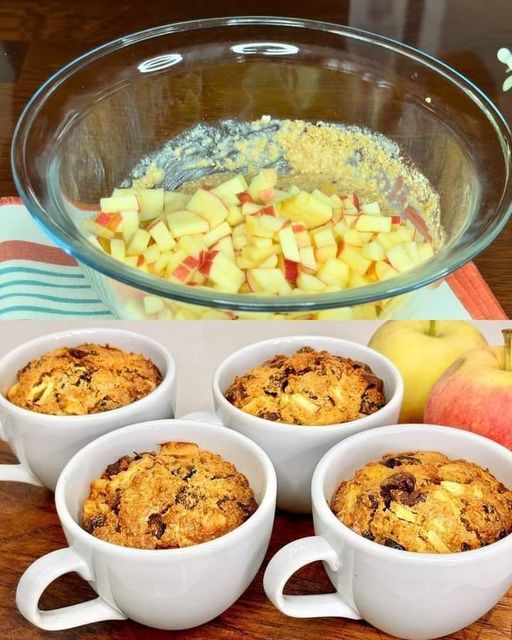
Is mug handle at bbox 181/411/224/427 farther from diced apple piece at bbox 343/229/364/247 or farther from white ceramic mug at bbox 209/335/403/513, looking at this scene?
diced apple piece at bbox 343/229/364/247

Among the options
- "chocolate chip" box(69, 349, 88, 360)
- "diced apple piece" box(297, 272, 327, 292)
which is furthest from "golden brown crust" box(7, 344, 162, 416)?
"diced apple piece" box(297, 272, 327, 292)

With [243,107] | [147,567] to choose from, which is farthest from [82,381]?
[243,107]

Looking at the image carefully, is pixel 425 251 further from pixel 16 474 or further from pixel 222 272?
pixel 16 474

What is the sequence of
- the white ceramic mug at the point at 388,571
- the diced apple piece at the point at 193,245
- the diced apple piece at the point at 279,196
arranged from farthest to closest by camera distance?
the diced apple piece at the point at 279,196 < the diced apple piece at the point at 193,245 < the white ceramic mug at the point at 388,571

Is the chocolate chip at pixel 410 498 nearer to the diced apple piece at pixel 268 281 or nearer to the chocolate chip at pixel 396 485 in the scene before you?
the chocolate chip at pixel 396 485

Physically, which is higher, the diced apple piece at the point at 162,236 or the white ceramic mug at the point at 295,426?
the diced apple piece at the point at 162,236

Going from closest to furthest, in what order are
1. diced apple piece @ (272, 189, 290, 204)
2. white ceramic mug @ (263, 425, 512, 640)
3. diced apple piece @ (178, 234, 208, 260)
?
white ceramic mug @ (263, 425, 512, 640)
diced apple piece @ (178, 234, 208, 260)
diced apple piece @ (272, 189, 290, 204)

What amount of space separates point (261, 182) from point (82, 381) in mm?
201

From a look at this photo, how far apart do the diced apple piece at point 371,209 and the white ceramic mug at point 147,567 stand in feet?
0.64

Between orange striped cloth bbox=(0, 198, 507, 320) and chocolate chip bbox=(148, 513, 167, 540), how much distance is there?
0.42 feet

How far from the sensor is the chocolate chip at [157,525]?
0.42 meters

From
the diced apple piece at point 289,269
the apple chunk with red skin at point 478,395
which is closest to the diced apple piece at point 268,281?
the diced apple piece at point 289,269

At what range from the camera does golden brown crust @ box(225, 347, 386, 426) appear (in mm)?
485

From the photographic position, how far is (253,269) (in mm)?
485
